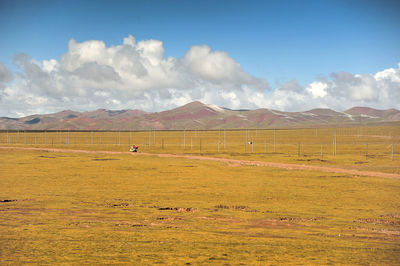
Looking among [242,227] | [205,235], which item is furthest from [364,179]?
[205,235]

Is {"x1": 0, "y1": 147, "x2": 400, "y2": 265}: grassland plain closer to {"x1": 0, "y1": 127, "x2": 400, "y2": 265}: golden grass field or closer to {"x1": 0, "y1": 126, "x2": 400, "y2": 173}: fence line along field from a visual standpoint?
{"x1": 0, "y1": 127, "x2": 400, "y2": 265}: golden grass field

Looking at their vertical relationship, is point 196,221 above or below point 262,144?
below

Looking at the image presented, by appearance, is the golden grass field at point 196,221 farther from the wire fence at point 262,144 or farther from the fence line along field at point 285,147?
the wire fence at point 262,144

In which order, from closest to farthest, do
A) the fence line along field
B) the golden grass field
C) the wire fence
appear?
the golden grass field
the fence line along field
the wire fence

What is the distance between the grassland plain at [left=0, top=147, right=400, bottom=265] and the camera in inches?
440

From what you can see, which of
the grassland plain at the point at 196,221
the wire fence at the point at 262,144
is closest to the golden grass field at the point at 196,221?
the grassland plain at the point at 196,221

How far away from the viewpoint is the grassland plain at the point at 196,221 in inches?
440

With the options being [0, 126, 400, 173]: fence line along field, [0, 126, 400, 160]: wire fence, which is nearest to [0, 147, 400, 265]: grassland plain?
[0, 126, 400, 173]: fence line along field

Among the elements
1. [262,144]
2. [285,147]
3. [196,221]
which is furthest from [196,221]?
[262,144]

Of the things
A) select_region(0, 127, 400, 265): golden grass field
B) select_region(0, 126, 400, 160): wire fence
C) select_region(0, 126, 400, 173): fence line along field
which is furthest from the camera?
select_region(0, 126, 400, 160): wire fence

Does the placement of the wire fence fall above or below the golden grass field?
above

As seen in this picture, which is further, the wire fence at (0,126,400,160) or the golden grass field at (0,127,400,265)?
the wire fence at (0,126,400,160)

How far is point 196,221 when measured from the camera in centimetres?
1741

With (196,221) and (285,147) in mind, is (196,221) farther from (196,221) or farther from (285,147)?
(285,147)
